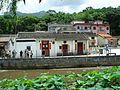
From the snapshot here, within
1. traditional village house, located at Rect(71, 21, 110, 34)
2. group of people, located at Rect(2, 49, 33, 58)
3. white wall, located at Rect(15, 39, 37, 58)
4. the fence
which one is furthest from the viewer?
traditional village house, located at Rect(71, 21, 110, 34)

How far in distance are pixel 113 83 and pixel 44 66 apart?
1136 inches

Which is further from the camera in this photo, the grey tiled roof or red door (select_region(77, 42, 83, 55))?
red door (select_region(77, 42, 83, 55))

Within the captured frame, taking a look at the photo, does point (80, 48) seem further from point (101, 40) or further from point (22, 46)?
point (101, 40)

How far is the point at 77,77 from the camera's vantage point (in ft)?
21.8

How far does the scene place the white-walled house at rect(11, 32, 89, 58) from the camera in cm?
4097

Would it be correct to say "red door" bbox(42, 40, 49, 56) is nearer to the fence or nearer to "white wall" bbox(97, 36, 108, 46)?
the fence

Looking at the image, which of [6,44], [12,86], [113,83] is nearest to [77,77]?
[113,83]

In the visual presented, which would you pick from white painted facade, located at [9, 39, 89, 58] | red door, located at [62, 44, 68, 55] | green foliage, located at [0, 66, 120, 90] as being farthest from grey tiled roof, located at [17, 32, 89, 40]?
green foliage, located at [0, 66, 120, 90]

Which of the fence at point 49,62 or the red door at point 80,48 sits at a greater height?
the red door at point 80,48

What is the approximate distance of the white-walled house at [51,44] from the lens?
41.0m

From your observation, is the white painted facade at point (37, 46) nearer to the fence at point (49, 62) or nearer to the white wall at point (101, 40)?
the fence at point (49, 62)

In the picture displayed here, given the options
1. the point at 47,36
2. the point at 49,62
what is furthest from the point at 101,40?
the point at 49,62

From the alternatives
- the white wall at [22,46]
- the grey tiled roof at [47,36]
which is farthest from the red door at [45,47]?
the white wall at [22,46]

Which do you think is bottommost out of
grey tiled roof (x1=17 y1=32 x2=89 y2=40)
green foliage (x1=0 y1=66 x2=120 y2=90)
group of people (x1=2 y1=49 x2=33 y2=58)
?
green foliage (x1=0 y1=66 x2=120 y2=90)
